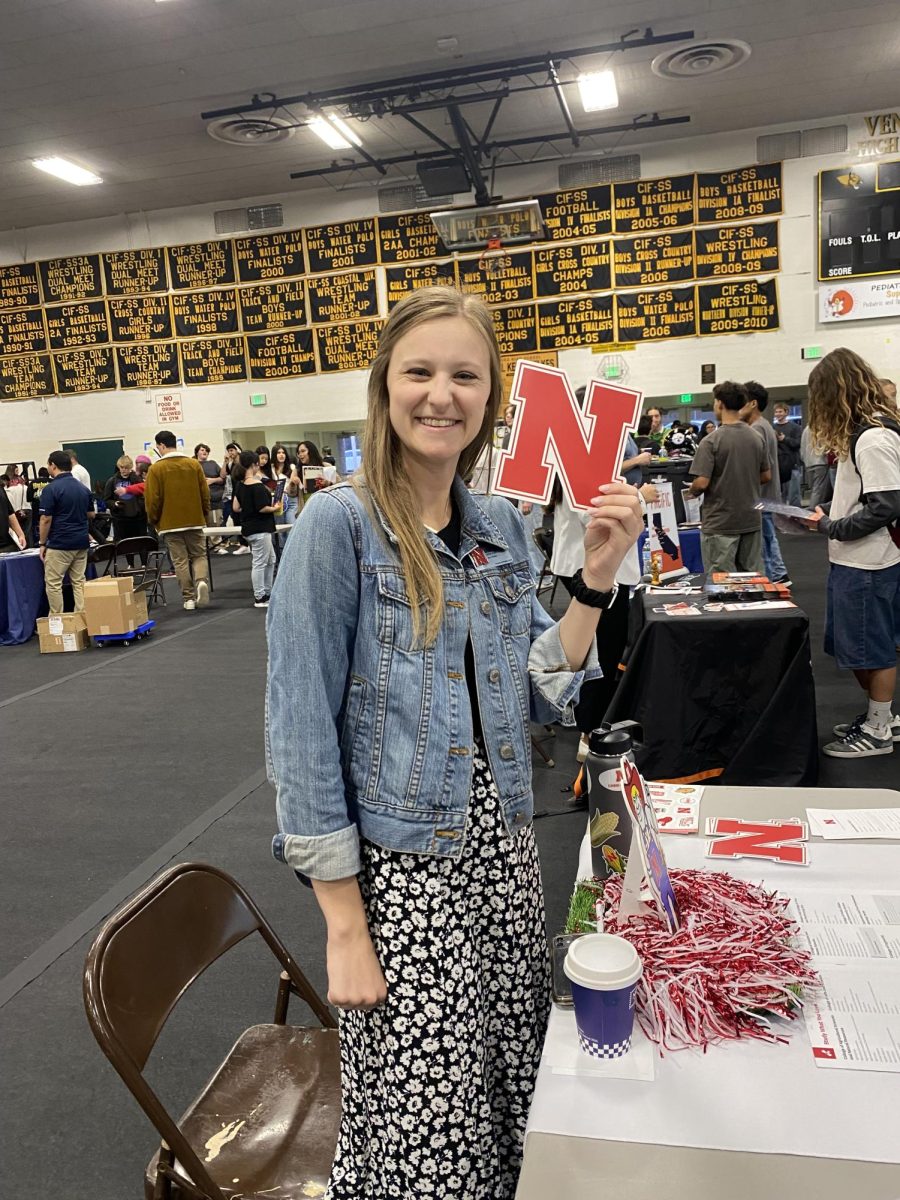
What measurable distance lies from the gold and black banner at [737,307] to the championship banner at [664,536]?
24.1 feet

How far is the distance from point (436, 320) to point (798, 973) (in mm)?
965

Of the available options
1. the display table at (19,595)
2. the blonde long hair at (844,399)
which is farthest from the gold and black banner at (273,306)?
the blonde long hair at (844,399)

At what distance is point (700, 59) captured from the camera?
828 centimetres

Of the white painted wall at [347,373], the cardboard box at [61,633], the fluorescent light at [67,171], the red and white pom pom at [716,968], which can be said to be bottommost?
the cardboard box at [61,633]

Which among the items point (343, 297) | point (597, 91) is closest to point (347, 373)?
point (343, 297)

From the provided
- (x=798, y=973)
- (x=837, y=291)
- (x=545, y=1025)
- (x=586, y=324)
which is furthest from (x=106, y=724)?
(x=837, y=291)

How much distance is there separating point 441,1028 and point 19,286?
1508cm

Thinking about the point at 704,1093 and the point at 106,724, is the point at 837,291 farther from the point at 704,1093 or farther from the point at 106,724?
the point at 704,1093

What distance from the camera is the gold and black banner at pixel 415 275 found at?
11.7 m

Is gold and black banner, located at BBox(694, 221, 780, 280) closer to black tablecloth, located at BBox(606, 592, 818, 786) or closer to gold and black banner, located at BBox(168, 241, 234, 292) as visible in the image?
gold and black banner, located at BBox(168, 241, 234, 292)

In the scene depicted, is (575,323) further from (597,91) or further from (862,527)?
(862,527)

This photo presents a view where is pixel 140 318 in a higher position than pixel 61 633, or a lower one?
higher

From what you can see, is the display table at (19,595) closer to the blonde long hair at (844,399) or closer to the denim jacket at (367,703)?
the blonde long hair at (844,399)

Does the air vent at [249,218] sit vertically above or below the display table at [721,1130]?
above
